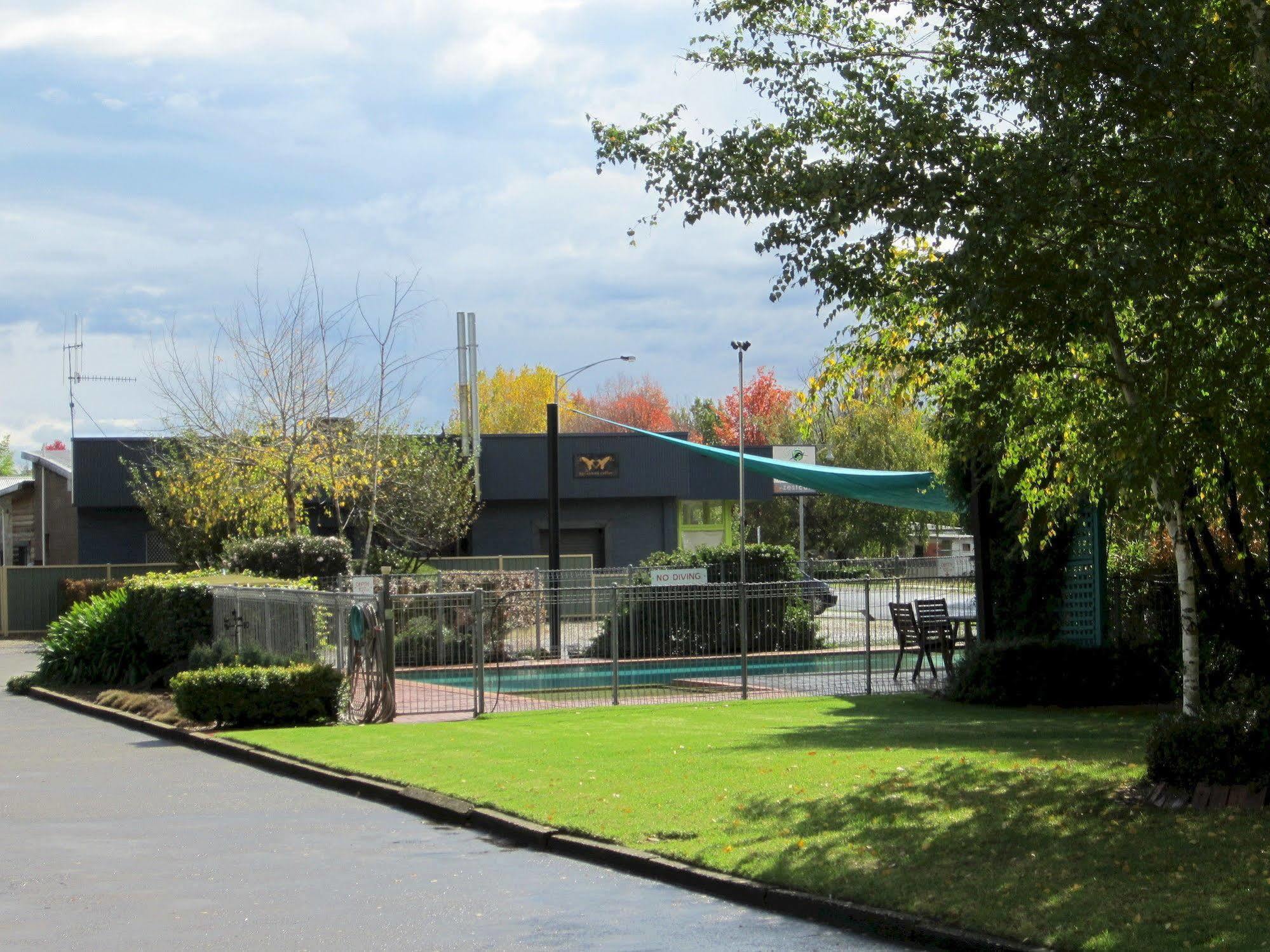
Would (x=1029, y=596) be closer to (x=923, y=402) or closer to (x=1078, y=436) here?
(x=923, y=402)

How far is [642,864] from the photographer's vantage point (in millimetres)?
8961

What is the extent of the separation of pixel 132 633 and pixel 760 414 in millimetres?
51261

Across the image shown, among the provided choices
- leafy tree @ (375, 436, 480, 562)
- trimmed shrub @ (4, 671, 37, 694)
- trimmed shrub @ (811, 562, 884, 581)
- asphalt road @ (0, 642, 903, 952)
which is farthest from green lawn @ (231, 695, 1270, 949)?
leafy tree @ (375, 436, 480, 562)

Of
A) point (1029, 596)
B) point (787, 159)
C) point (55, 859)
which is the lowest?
point (55, 859)

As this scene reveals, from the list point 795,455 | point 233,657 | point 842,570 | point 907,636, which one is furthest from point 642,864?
point 795,455

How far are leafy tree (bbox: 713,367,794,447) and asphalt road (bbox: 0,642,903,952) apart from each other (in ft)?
182

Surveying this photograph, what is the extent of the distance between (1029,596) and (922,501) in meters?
8.45

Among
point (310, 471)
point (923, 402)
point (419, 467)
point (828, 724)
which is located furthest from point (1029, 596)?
point (419, 467)

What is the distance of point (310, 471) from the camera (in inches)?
1305

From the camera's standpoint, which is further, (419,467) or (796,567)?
(419,467)

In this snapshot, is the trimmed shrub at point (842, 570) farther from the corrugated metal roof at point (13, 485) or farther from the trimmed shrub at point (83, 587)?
the corrugated metal roof at point (13, 485)

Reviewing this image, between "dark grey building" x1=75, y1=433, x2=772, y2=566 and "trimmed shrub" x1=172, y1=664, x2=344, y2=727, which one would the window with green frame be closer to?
"dark grey building" x1=75, y1=433, x2=772, y2=566

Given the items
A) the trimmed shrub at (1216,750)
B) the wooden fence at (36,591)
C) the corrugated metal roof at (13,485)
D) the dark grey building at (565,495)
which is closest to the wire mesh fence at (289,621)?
the trimmed shrub at (1216,750)

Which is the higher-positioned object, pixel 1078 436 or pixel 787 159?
pixel 787 159
